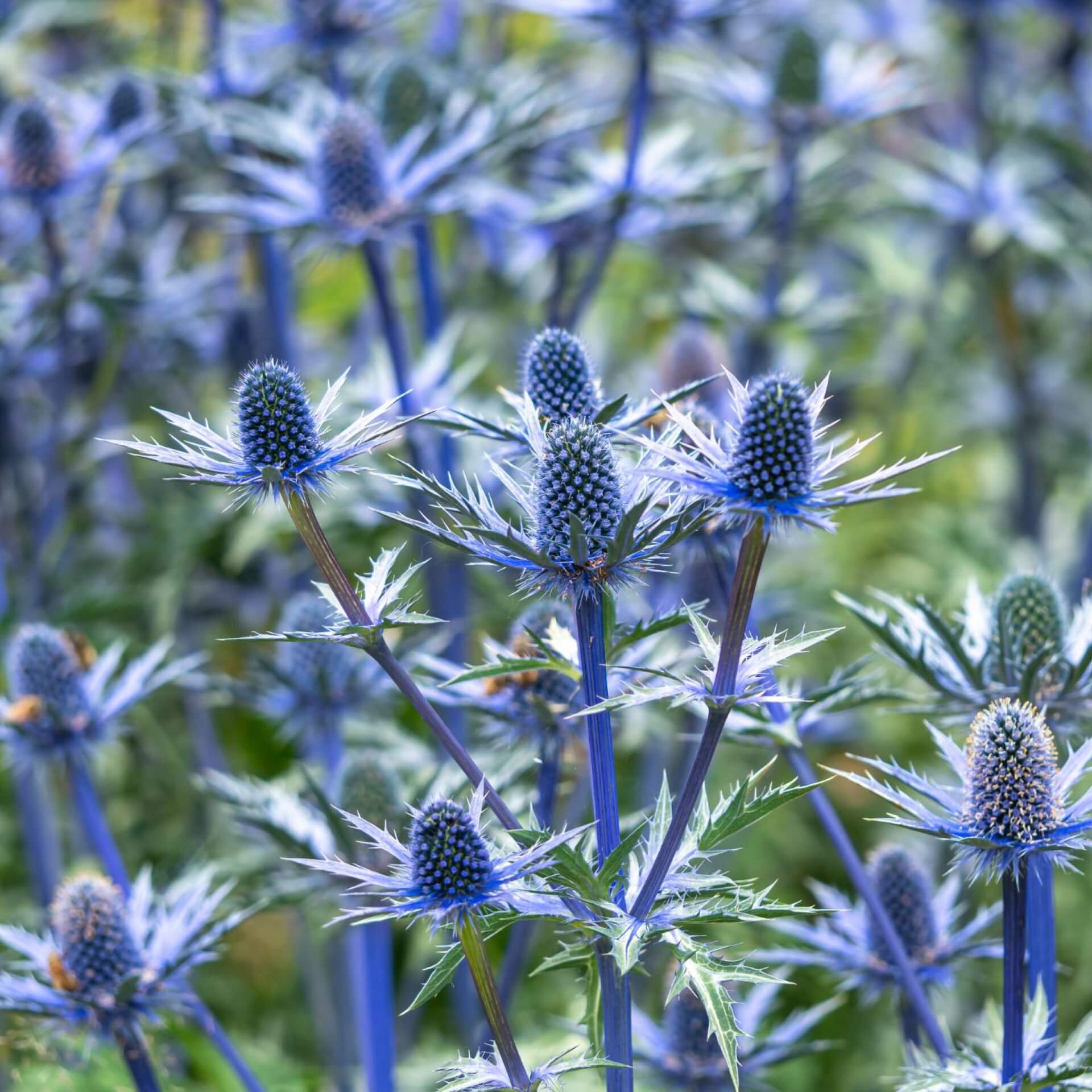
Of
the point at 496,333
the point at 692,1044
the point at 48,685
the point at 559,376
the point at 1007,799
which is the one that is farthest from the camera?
the point at 496,333

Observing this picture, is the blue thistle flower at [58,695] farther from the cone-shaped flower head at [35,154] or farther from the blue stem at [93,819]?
the cone-shaped flower head at [35,154]

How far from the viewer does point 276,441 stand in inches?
46.0

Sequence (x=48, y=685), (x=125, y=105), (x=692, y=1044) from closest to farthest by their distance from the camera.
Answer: (x=692, y=1044)
(x=48, y=685)
(x=125, y=105)

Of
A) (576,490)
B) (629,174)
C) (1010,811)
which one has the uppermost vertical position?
(629,174)

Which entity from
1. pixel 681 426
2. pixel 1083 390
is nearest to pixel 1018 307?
pixel 1083 390

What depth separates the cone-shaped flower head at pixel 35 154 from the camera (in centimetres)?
242

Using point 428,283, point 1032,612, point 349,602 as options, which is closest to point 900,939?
point 1032,612

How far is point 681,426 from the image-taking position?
111 cm

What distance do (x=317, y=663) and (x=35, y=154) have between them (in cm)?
110

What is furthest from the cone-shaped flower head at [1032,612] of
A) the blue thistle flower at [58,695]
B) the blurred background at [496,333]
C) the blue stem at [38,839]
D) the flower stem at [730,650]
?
the blue stem at [38,839]

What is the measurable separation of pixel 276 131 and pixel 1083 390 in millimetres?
2211

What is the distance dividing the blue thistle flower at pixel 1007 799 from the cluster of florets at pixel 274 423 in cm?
55

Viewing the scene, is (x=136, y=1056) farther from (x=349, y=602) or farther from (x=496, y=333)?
(x=496, y=333)

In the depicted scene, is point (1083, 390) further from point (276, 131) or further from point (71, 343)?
point (71, 343)
